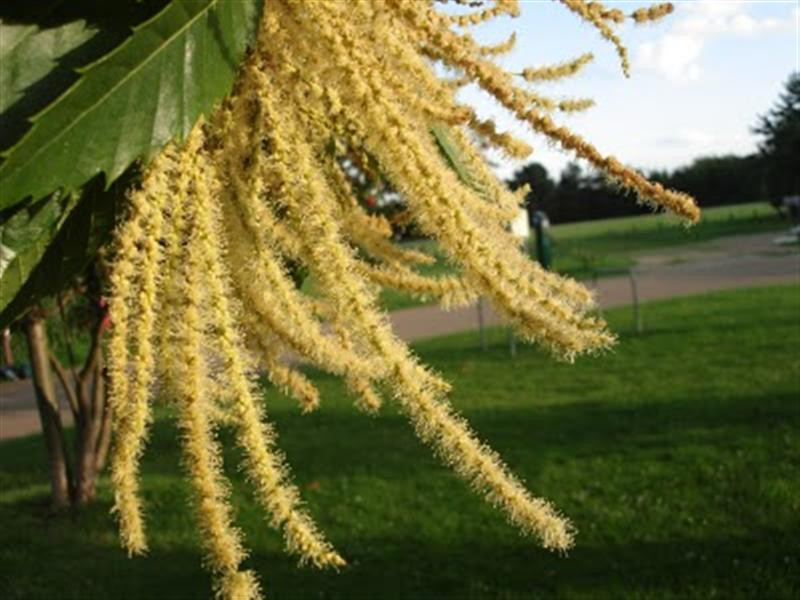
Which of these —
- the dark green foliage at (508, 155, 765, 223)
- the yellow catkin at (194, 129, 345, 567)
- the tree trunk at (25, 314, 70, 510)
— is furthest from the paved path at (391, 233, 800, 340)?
the dark green foliage at (508, 155, 765, 223)

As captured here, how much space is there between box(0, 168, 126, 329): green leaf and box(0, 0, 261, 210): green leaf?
131 mm

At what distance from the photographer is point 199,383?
91 centimetres

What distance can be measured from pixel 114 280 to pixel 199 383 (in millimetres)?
108

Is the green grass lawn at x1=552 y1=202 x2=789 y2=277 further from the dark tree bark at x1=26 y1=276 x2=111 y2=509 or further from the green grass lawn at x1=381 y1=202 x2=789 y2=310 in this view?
the dark tree bark at x1=26 y1=276 x2=111 y2=509

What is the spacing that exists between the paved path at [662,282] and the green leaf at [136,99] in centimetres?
1249

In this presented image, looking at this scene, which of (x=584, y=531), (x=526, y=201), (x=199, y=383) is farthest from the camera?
(x=584, y=531)

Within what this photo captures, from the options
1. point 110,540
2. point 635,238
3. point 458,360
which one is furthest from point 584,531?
point 635,238

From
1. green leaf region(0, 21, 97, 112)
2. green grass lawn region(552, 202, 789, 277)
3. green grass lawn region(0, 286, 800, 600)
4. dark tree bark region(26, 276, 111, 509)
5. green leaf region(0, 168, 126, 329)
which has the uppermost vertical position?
green leaf region(0, 21, 97, 112)

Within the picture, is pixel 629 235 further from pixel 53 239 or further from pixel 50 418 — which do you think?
pixel 53 239

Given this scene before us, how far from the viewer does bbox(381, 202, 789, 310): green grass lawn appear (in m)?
30.2

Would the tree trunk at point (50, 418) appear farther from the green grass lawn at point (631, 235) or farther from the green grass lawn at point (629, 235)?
the green grass lawn at point (631, 235)

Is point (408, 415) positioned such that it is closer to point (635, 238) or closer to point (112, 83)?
point (112, 83)

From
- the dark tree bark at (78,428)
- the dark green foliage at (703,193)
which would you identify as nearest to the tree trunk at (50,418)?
the dark tree bark at (78,428)

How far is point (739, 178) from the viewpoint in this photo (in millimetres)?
56125
